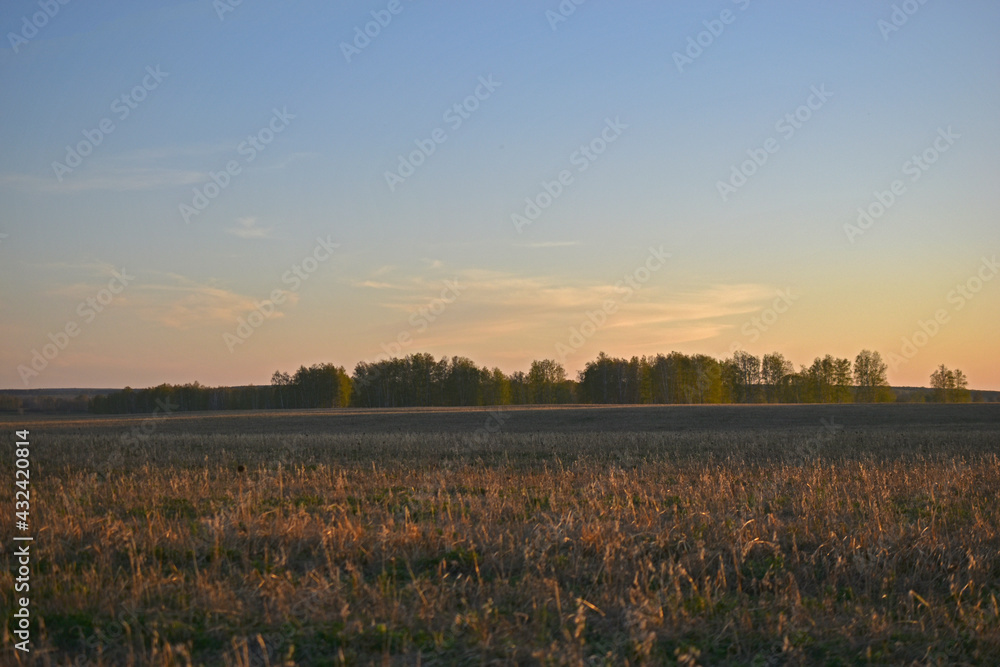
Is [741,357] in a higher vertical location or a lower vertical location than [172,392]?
higher

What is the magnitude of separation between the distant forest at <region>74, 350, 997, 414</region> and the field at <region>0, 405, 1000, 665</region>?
340 feet

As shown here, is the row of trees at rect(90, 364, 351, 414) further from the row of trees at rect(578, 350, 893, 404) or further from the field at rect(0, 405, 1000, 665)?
the field at rect(0, 405, 1000, 665)

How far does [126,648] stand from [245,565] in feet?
5.92

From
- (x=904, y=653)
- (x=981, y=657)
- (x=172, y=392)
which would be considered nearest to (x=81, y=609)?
(x=904, y=653)

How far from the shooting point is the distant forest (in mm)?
115938

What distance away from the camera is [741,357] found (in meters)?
142

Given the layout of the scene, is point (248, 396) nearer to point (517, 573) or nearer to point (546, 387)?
point (546, 387)

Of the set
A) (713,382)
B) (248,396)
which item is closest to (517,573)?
(713,382)

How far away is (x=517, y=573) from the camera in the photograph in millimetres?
6605

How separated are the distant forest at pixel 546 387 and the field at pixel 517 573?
104 meters

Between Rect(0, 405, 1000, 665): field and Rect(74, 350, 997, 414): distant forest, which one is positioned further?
Rect(74, 350, 997, 414): distant forest

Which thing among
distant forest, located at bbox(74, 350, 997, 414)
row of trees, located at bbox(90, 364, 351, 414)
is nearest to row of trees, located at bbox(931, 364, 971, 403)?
distant forest, located at bbox(74, 350, 997, 414)

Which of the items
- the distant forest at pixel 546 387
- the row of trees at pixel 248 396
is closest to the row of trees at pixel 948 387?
the distant forest at pixel 546 387

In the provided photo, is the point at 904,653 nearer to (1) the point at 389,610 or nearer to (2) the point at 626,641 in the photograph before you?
(2) the point at 626,641
